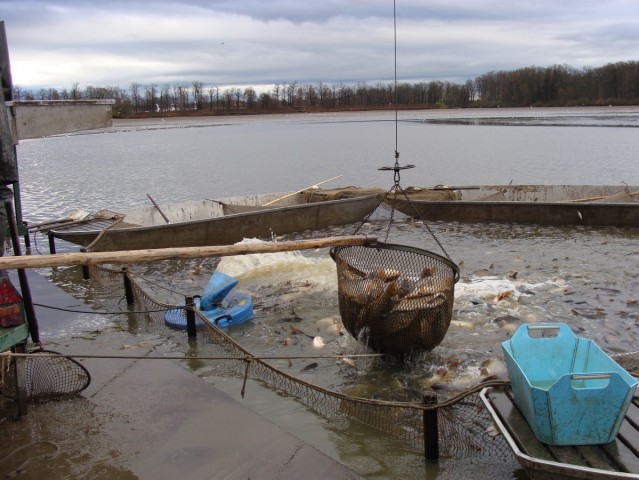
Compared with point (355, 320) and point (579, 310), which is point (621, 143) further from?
point (355, 320)

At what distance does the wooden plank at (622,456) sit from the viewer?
3.40 meters

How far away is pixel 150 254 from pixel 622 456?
3.49 meters

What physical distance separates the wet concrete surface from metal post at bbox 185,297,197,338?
45.1 inches

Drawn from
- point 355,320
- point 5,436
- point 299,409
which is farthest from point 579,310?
point 5,436

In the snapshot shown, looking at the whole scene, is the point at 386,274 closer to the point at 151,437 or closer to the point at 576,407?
the point at 576,407

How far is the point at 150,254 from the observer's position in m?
4.41

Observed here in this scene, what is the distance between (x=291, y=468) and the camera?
3.85 m

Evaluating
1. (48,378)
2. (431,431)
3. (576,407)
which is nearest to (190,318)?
(48,378)

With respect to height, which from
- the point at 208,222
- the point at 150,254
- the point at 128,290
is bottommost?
the point at 128,290

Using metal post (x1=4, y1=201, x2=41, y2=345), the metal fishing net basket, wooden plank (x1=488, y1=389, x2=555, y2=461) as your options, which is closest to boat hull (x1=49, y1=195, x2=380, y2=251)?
metal post (x1=4, y1=201, x2=41, y2=345)

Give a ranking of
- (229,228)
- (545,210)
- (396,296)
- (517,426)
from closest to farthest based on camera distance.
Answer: (517,426) < (396,296) < (229,228) < (545,210)

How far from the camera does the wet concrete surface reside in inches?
151

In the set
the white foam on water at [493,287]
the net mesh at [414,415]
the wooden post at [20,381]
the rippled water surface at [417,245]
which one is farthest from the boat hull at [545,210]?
the wooden post at [20,381]

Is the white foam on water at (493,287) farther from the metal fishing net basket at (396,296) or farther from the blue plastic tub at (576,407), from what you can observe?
the blue plastic tub at (576,407)
